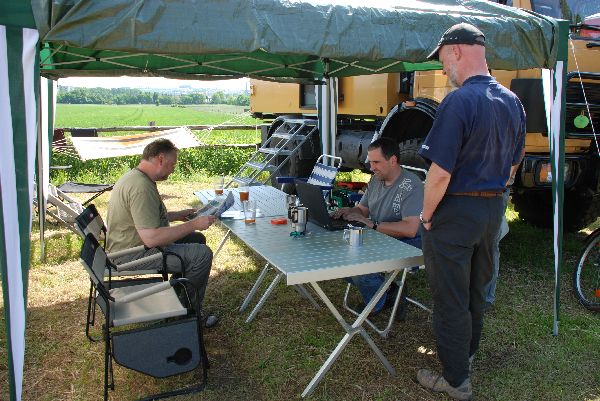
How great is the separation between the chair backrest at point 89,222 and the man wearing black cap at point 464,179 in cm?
188

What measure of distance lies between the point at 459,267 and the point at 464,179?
1.37ft

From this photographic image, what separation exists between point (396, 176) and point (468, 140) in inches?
46.9

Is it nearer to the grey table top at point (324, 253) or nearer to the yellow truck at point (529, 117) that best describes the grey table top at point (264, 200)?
the grey table top at point (324, 253)

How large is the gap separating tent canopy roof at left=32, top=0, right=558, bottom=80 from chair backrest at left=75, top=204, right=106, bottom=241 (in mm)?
1012

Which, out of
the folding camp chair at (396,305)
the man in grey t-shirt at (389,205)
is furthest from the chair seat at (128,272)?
the folding camp chair at (396,305)

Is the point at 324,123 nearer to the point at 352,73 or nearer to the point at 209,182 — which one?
the point at 352,73

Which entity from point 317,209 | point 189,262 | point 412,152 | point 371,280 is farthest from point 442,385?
point 412,152

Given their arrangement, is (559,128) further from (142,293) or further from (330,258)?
(142,293)

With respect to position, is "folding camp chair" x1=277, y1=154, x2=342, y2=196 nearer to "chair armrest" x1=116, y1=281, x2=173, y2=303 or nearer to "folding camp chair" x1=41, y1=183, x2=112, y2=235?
"folding camp chair" x1=41, y1=183, x2=112, y2=235

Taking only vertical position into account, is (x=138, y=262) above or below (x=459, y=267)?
below

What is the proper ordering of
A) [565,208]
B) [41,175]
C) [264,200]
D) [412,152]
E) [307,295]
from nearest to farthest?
[307,295]
[264,200]
[41,175]
[412,152]
[565,208]

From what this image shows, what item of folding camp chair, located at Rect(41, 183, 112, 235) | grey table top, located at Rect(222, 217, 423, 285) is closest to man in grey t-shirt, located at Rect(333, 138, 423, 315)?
grey table top, located at Rect(222, 217, 423, 285)

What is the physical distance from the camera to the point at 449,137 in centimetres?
225

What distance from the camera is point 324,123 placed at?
5793 millimetres
